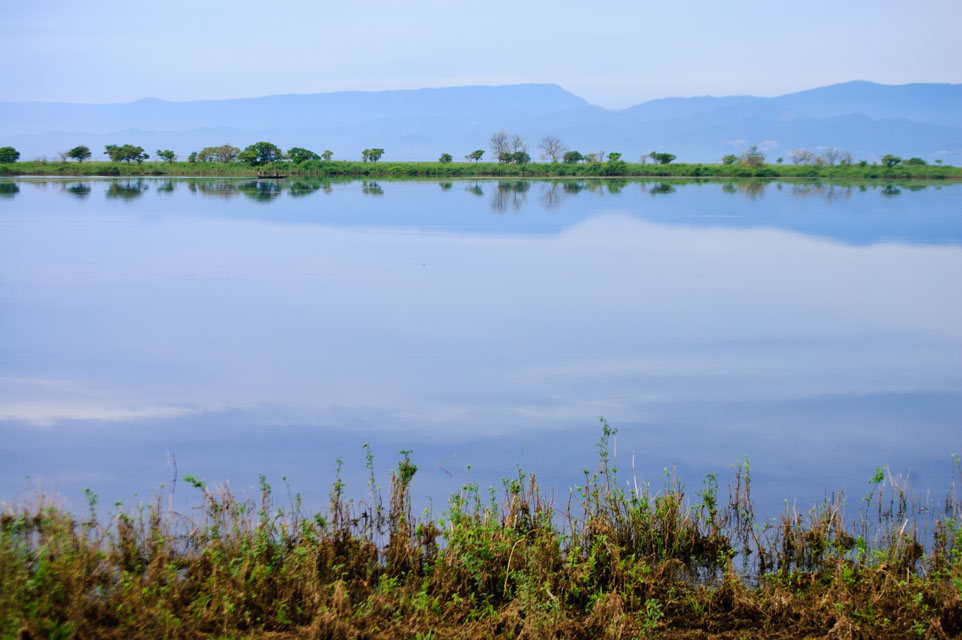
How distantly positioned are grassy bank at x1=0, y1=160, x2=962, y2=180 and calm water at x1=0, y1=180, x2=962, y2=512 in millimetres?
31405

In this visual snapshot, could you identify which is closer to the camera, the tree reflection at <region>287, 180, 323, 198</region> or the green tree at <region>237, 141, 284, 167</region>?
the tree reflection at <region>287, 180, 323, 198</region>

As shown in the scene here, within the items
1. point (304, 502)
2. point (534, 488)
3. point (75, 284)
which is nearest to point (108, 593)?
point (304, 502)

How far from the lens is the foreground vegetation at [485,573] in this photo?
331 centimetres

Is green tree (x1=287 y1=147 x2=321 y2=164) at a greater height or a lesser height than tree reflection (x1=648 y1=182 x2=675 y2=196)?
greater

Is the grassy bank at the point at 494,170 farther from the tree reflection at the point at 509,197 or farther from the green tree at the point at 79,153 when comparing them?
the tree reflection at the point at 509,197

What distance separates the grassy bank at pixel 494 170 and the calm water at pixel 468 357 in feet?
103

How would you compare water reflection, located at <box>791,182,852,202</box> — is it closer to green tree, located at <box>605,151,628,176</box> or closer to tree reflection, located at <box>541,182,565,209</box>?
tree reflection, located at <box>541,182,565,209</box>

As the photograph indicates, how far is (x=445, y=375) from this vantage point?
755 centimetres

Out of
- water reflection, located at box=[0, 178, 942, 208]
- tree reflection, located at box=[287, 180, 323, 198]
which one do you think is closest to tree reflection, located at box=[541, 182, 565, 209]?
water reflection, located at box=[0, 178, 942, 208]

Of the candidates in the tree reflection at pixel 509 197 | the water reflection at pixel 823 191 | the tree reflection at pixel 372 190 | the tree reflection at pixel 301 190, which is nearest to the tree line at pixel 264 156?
the water reflection at pixel 823 191

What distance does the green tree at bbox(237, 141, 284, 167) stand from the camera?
51.1 meters

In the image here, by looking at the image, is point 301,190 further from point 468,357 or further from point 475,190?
point 468,357

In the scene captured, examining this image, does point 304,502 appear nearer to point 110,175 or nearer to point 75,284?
point 75,284

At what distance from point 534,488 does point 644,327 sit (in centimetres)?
550
